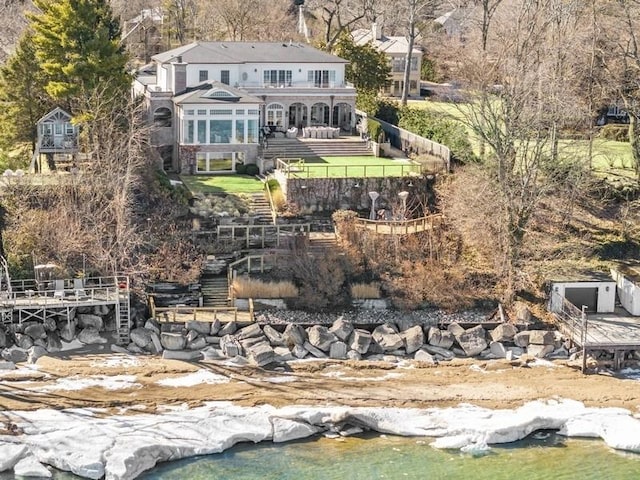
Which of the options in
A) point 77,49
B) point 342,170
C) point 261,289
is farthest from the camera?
point 342,170

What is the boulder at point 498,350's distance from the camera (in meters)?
34.0

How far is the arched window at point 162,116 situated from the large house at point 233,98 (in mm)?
31

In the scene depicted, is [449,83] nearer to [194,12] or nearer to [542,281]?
[194,12]

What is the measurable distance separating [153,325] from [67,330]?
2.81 m

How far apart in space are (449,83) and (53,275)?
35.4 m

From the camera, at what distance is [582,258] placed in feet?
127

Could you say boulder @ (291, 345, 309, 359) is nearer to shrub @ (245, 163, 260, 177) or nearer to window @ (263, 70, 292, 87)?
shrub @ (245, 163, 260, 177)

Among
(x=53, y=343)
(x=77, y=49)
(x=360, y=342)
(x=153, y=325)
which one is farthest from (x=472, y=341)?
(x=77, y=49)

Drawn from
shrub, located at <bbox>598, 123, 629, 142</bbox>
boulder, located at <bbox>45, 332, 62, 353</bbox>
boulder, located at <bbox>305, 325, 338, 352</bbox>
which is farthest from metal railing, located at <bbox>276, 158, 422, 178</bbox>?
shrub, located at <bbox>598, 123, 629, 142</bbox>

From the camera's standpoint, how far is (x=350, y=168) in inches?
1709

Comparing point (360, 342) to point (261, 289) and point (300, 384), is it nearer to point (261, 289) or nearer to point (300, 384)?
point (300, 384)

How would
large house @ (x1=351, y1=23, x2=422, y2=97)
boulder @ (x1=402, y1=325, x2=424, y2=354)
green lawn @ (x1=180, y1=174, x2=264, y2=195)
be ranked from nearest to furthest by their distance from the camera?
boulder @ (x1=402, y1=325, x2=424, y2=354) → green lawn @ (x1=180, y1=174, x2=264, y2=195) → large house @ (x1=351, y1=23, x2=422, y2=97)

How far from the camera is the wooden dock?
→ 108 ft

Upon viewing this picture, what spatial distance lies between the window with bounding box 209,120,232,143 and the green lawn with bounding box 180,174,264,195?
5.28ft
